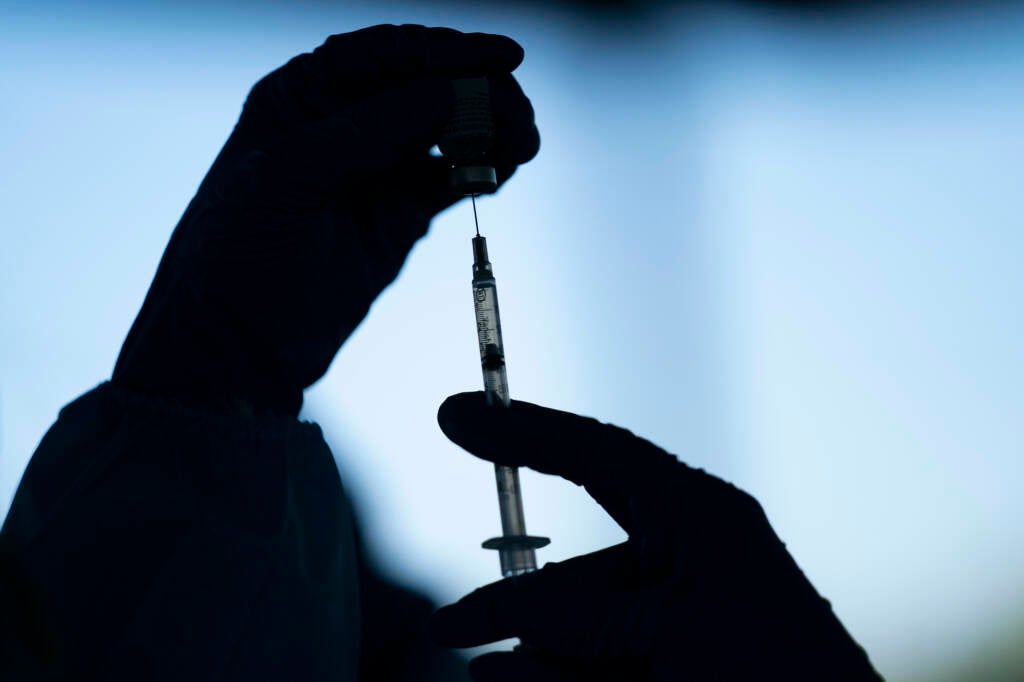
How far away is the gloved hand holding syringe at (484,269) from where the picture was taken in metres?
0.86

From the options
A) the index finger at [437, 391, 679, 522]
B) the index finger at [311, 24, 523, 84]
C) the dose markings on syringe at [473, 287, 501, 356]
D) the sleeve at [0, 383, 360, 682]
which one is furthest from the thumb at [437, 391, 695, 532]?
the index finger at [311, 24, 523, 84]

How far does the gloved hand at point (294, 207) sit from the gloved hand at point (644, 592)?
357mm

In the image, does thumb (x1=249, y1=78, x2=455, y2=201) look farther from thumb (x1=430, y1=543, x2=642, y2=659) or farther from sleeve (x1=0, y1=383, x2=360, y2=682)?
thumb (x1=430, y1=543, x2=642, y2=659)

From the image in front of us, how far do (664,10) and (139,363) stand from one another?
136 centimetres

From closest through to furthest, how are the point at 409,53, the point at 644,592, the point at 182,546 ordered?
the point at 644,592, the point at 182,546, the point at 409,53

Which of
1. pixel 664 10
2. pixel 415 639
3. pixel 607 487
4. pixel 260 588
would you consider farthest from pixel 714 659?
pixel 664 10

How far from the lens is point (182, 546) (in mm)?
867

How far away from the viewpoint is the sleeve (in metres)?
0.81

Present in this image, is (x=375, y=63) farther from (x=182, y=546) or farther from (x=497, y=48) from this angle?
(x=182, y=546)

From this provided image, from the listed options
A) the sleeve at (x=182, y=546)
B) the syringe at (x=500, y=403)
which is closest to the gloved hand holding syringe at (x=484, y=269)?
the syringe at (x=500, y=403)

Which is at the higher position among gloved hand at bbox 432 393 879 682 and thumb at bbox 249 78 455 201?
thumb at bbox 249 78 455 201

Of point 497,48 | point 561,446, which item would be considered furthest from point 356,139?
point 561,446

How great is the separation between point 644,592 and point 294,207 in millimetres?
608

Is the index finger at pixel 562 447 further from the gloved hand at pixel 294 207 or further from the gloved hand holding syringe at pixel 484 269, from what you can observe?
the gloved hand at pixel 294 207
